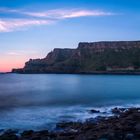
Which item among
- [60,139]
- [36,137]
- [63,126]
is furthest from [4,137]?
[63,126]

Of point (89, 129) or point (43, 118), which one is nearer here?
point (89, 129)

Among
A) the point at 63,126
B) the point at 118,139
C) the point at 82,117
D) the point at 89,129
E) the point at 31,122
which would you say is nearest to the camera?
the point at 118,139

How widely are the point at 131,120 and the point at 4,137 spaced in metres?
9.92

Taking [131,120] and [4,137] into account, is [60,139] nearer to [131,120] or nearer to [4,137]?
[4,137]

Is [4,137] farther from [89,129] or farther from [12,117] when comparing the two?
[12,117]

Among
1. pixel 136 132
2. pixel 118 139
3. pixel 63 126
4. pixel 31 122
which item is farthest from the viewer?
pixel 31 122

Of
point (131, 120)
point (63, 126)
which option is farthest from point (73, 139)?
point (131, 120)

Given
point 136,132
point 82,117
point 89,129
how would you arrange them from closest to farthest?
point 136,132 < point 89,129 < point 82,117

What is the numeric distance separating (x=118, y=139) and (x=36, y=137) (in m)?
5.23

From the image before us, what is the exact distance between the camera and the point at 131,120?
961 inches

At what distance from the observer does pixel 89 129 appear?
2195 cm

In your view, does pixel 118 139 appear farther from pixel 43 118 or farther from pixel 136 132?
pixel 43 118

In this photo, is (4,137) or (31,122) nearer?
(4,137)

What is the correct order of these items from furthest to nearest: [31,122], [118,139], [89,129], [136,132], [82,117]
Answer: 1. [82,117]
2. [31,122]
3. [89,129]
4. [136,132]
5. [118,139]
